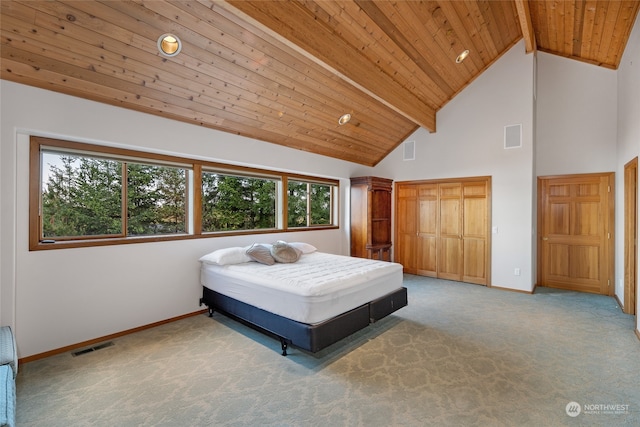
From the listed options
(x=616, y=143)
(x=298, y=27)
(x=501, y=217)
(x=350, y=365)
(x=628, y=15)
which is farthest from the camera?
(x=501, y=217)

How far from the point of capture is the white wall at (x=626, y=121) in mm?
3529

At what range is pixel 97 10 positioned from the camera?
2305 millimetres

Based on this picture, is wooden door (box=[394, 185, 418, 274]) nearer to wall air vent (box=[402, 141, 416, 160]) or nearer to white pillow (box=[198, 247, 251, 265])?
wall air vent (box=[402, 141, 416, 160])

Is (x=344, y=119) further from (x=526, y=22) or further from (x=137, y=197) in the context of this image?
(x=137, y=197)

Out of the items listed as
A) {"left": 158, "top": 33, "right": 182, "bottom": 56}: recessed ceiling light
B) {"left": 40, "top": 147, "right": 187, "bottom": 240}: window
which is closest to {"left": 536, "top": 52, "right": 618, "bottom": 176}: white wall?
{"left": 158, "top": 33, "right": 182, "bottom": 56}: recessed ceiling light

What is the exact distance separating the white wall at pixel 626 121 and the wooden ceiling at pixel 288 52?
0.96ft

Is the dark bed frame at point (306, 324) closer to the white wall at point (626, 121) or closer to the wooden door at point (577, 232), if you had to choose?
the white wall at point (626, 121)

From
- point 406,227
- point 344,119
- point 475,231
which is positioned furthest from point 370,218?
point 344,119

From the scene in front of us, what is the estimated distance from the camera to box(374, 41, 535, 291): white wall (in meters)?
5.08

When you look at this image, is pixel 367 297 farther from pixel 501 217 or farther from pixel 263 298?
pixel 501 217

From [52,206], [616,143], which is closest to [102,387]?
[52,206]

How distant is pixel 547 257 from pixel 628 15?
12.0 feet
